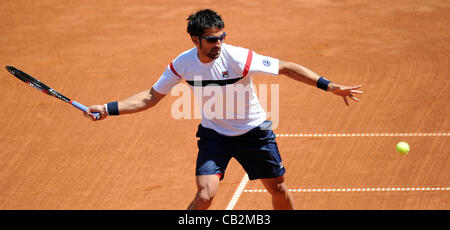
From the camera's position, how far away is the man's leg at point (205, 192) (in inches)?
214

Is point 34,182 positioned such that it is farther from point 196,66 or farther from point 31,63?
point 31,63

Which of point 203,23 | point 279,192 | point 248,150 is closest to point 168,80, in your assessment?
point 203,23

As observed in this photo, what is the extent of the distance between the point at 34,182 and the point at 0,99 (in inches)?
117

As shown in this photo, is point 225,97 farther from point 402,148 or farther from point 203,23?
point 402,148

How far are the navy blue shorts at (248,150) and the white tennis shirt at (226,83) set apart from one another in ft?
0.23

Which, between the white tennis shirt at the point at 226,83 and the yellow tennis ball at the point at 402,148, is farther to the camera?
the yellow tennis ball at the point at 402,148

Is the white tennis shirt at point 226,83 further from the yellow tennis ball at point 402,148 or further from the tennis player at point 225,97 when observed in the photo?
the yellow tennis ball at point 402,148

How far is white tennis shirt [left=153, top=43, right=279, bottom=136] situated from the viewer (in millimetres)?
5547

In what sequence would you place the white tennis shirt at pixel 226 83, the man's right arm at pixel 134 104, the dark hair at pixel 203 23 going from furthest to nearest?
the man's right arm at pixel 134 104 < the white tennis shirt at pixel 226 83 < the dark hair at pixel 203 23

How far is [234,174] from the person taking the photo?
305 inches

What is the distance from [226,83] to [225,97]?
14 cm

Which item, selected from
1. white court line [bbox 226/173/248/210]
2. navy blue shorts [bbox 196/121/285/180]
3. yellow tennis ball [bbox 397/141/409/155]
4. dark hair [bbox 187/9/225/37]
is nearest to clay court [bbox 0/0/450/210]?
white court line [bbox 226/173/248/210]

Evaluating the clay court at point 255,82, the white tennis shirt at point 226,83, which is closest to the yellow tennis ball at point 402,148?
the clay court at point 255,82

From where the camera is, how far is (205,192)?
546 cm
